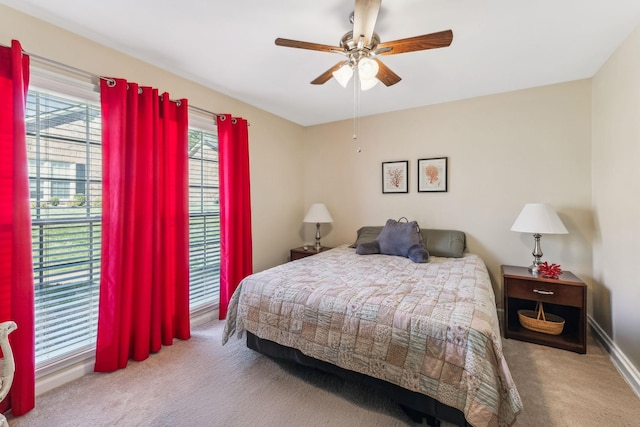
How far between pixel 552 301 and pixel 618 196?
972mm

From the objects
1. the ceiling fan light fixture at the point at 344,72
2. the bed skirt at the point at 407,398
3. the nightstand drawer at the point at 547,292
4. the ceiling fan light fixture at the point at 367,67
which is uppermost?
the ceiling fan light fixture at the point at 344,72

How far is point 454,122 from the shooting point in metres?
3.20

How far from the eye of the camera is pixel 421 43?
1.58 m

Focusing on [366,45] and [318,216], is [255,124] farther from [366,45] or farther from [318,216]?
[366,45]

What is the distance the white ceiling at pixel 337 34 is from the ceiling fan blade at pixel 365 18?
274 millimetres

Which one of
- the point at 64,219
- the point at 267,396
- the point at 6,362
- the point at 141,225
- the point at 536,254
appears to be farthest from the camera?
the point at 536,254

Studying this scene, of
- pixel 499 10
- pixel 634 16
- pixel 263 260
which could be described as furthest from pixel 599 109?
pixel 263 260

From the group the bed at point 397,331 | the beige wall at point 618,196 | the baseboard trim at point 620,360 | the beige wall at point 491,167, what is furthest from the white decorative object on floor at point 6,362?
the beige wall at point 618,196

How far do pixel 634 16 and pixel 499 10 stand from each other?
0.92 m

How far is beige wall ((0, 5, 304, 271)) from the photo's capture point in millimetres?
1754

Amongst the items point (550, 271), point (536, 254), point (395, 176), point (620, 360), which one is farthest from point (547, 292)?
point (395, 176)

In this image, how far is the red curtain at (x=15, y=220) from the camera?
1551 millimetres

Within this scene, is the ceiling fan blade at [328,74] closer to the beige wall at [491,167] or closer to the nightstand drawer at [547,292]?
the beige wall at [491,167]

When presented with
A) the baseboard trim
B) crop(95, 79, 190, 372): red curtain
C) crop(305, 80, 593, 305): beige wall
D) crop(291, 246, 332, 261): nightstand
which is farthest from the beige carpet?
crop(291, 246, 332, 261): nightstand
